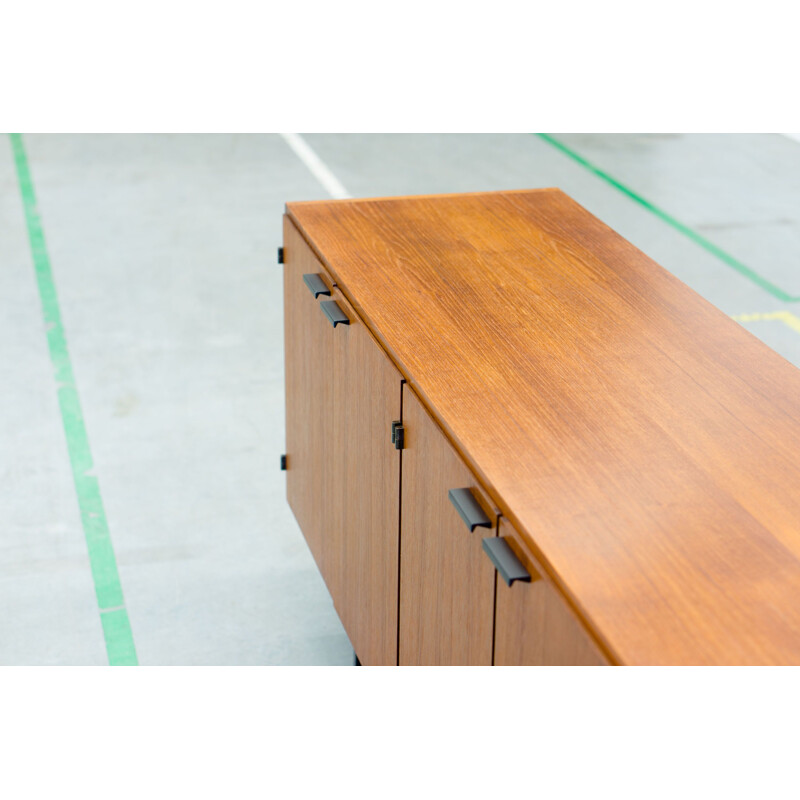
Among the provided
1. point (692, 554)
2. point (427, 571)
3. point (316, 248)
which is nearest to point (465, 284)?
point (316, 248)

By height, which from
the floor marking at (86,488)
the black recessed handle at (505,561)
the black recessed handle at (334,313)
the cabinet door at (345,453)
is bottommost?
the floor marking at (86,488)

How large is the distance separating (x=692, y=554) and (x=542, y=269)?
2.96 ft

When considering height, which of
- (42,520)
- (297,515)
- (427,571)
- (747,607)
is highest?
(747,607)

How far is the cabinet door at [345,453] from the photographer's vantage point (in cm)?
184

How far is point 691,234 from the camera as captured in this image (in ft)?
16.8

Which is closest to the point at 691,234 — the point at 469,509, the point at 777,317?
the point at 777,317

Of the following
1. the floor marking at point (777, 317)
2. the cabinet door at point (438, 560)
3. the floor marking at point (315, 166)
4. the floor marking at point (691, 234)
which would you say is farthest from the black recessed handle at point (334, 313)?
the floor marking at point (315, 166)

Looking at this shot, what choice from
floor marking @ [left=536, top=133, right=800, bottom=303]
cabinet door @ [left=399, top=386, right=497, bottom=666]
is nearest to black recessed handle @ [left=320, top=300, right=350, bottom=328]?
cabinet door @ [left=399, top=386, right=497, bottom=666]

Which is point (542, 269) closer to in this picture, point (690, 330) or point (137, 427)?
point (690, 330)

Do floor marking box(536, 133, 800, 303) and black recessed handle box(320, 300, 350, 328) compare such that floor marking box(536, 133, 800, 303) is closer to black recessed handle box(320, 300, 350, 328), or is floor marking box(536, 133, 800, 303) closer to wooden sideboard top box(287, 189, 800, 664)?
wooden sideboard top box(287, 189, 800, 664)

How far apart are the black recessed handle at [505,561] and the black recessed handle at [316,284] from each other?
2.87 feet

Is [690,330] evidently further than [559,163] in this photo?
No

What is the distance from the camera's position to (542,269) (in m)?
1.98

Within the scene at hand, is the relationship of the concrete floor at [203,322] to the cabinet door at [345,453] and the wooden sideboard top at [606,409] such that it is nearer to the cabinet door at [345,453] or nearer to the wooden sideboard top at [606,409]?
the cabinet door at [345,453]
